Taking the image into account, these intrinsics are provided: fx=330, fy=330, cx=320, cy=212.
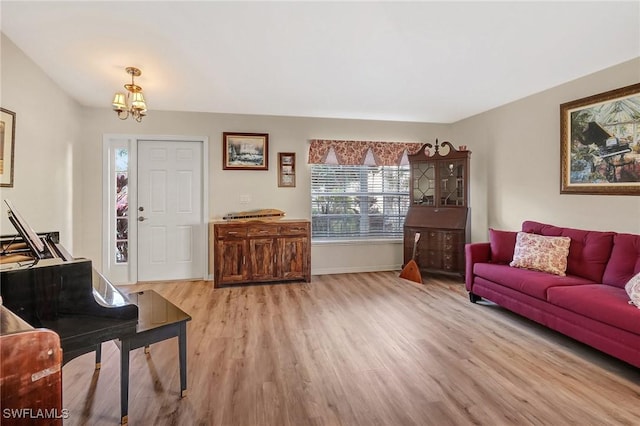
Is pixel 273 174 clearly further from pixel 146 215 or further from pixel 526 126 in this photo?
pixel 526 126

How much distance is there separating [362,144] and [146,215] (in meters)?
3.27

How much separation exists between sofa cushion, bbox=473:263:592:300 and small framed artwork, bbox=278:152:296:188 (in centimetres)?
279

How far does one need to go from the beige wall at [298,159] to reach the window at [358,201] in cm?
21

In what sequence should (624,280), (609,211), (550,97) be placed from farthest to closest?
(550,97) < (609,211) < (624,280)

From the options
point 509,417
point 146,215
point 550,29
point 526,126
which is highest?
point 550,29

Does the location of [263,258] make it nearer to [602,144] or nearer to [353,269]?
[353,269]

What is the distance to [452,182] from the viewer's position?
4.68 meters

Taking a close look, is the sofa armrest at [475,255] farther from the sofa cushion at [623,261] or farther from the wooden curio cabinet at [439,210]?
the sofa cushion at [623,261]

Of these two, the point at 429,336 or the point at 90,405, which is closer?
the point at 90,405

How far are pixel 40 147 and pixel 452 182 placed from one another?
479 centimetres

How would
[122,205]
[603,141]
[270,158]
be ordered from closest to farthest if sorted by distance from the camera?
[603,141]
[122,205]
[270,158]

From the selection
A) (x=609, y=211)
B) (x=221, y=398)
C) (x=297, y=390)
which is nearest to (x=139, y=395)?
(x=221, y=398)

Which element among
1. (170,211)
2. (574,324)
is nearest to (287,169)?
(170,211)

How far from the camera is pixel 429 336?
279 cm
